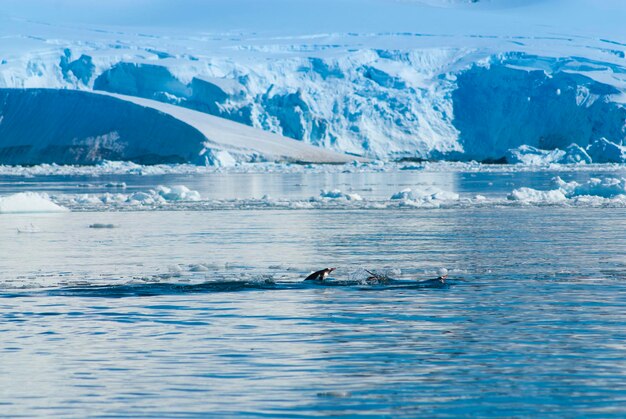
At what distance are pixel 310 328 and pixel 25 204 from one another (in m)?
12.5

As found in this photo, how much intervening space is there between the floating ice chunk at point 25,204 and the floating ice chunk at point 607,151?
31.5 metres

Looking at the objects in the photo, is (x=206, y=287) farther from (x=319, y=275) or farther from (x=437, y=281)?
(x=437, y=281)

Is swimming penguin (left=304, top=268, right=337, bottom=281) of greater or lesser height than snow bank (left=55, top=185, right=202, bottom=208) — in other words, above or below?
below

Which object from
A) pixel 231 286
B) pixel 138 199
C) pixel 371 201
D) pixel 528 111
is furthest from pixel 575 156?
pixel 231 286

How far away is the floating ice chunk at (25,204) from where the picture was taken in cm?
1802

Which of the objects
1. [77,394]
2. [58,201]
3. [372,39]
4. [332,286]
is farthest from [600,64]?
[77,394]

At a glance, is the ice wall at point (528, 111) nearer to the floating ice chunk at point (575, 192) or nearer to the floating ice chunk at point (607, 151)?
the floating ice chunk at point (607, 151)

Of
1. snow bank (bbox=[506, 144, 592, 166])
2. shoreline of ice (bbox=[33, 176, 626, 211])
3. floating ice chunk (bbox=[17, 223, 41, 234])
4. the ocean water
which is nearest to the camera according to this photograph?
the ocean water

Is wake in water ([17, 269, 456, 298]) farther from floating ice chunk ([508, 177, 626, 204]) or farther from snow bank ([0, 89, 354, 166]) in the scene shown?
snow bank ([0, 89, 354, 166])

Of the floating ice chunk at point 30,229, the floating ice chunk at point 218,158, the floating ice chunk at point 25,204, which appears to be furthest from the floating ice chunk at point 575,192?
the floating ice chunk at point 218,158

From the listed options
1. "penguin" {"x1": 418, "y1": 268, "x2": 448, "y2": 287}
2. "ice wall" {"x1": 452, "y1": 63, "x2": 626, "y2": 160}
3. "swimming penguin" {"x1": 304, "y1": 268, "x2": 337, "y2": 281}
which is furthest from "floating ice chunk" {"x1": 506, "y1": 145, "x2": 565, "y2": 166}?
"swimming penguin" {"x1": 304, "y1": 268, "x2": 337, "y2": 281}

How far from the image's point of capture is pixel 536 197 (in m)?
20.8

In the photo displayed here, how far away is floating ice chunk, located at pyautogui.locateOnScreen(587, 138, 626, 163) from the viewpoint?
45.3 meters

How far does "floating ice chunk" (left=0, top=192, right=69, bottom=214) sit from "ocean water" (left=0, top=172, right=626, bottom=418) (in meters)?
5.03
